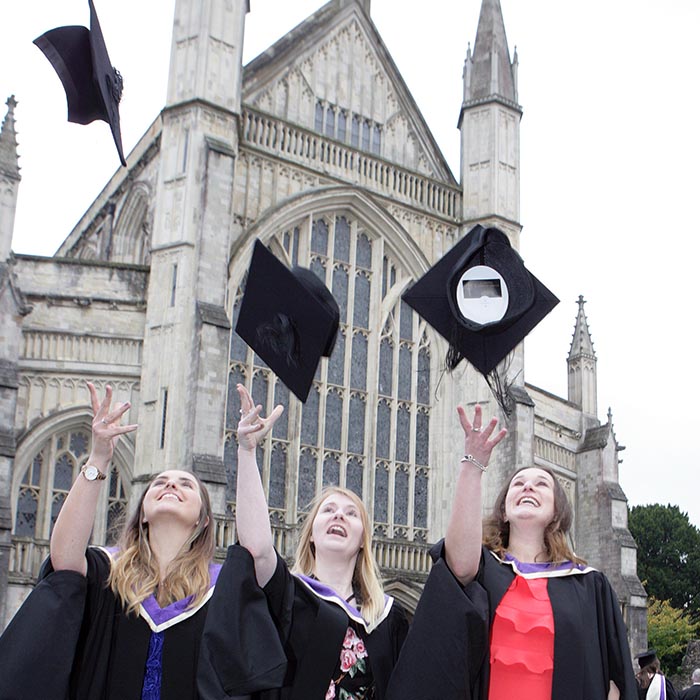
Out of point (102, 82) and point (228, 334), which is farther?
point (228, 334)

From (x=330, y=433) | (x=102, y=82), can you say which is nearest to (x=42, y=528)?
(x=330, y=433)

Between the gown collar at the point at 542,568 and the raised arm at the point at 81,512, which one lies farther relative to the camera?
the gown collar at the point at 542,568

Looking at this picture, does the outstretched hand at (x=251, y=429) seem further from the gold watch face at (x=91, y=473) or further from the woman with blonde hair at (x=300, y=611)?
the gold watch face at (x=91, y=473)

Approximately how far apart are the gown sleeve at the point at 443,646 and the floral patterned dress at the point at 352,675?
16cm

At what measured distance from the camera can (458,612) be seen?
3725 mm

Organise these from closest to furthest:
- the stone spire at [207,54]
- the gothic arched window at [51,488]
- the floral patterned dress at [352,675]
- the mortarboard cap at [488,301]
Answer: the floral patterned dress at [352,675], the mortarboard cap at [488,301], the gothic arched window at [51,488], the stone spire at [207,54]

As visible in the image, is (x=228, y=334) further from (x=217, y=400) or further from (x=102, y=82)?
(x=102, y=82)

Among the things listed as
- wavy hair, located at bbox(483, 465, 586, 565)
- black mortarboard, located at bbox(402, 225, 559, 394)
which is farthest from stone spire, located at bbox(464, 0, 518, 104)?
wavy hair, located at bbox(483, 465, 586, 565)

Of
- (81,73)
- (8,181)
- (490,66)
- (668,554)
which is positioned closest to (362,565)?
(81,73)

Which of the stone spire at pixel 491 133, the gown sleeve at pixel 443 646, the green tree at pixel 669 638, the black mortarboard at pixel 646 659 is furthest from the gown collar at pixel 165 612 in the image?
the green tree at pixel 669 638

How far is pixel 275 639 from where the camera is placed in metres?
3.67

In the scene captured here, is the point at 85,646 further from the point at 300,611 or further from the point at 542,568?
the point at 542,568

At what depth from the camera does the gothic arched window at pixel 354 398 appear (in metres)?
18.6

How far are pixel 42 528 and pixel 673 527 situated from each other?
Result: 27593mm
